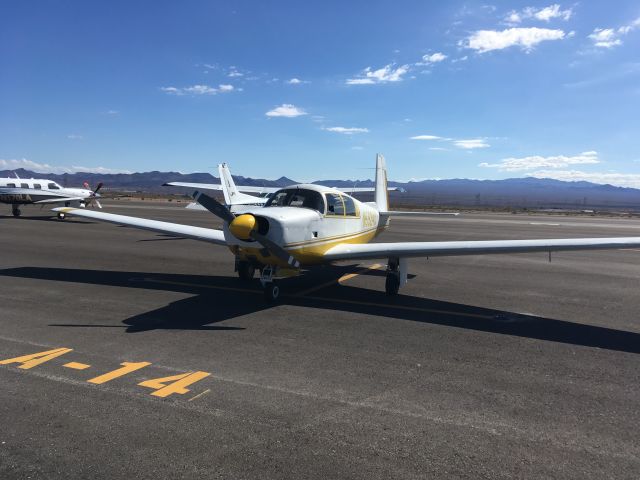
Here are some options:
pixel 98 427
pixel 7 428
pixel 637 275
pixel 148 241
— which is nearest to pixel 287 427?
pixel 98 427

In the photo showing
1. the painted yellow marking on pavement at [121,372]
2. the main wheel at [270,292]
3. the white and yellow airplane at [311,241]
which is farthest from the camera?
the main wheel at [270,292]

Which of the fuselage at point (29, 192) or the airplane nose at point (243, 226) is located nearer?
the airplane nose at point (243, 226)

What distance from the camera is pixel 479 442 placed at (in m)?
4.43

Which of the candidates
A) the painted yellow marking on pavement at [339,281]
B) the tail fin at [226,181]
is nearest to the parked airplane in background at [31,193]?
the tail fin at [226,181]

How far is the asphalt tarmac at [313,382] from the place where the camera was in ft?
13.5

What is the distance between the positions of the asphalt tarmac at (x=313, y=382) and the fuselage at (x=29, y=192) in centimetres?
2571

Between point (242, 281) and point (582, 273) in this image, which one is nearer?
point (242, 281)

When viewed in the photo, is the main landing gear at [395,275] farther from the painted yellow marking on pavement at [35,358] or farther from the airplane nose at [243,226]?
the painted yellow marking on pavement at [35,358]

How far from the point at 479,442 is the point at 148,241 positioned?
1915cm

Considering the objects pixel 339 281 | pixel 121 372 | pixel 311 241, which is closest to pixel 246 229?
pixel 311 241

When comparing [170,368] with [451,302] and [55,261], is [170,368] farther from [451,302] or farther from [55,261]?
[55,261]

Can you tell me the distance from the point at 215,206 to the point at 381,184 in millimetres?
9093

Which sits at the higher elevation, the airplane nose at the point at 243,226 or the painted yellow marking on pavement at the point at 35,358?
the airplane nose at the point at 243,226

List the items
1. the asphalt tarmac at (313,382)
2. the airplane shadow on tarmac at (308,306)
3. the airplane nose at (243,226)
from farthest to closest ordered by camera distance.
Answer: the airplane nose at (243,226)
the airplane shadow on tarmac at (308,306)
the asphalt tarmac at (313,382)
